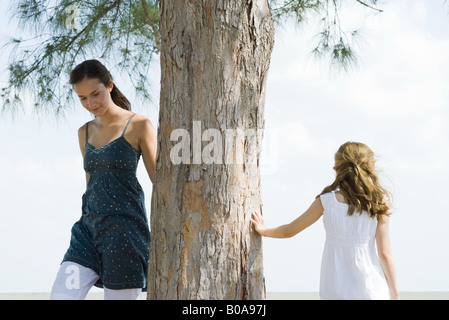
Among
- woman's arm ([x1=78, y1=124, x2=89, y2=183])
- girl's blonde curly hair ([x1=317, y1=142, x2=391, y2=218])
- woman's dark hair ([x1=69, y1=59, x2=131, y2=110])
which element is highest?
woman's dark hair ([x1=69, y1=59, x2=131, y2=110])

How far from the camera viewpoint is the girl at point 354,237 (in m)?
1.88

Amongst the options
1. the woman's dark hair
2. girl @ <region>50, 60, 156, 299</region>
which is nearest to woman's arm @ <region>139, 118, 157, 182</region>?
→ girl @ <region>50, 60, 156, 299</region>

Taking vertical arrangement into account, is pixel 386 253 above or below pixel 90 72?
below

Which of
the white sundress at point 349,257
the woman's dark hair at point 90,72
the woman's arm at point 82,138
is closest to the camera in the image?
the white sundress at point 349,257

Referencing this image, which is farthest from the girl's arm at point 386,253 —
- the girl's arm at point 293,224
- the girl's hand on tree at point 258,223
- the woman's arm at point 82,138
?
A: the woman's arm at point 82,138

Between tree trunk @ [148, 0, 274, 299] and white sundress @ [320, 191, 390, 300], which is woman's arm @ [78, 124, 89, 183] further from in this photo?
white sundress @ [320, 191, 390, 300]

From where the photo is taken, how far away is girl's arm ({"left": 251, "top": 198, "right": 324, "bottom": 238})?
1.86m

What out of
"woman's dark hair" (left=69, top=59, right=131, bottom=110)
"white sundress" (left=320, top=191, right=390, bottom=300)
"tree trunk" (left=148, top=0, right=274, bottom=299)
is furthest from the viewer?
"woman's dark hair" (left=69, top=59, right=131, bottom=110)

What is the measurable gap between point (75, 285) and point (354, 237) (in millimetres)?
1001

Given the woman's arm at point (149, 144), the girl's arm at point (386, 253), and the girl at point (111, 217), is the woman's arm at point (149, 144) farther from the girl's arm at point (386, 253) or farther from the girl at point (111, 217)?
the girl's arm at point (386, 253)

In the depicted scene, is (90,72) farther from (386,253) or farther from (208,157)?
(386,253)

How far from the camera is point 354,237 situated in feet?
6.25

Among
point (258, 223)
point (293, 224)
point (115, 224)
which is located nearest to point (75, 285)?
point (115, 224)

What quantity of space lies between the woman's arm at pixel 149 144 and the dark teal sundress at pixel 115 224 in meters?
0.04
